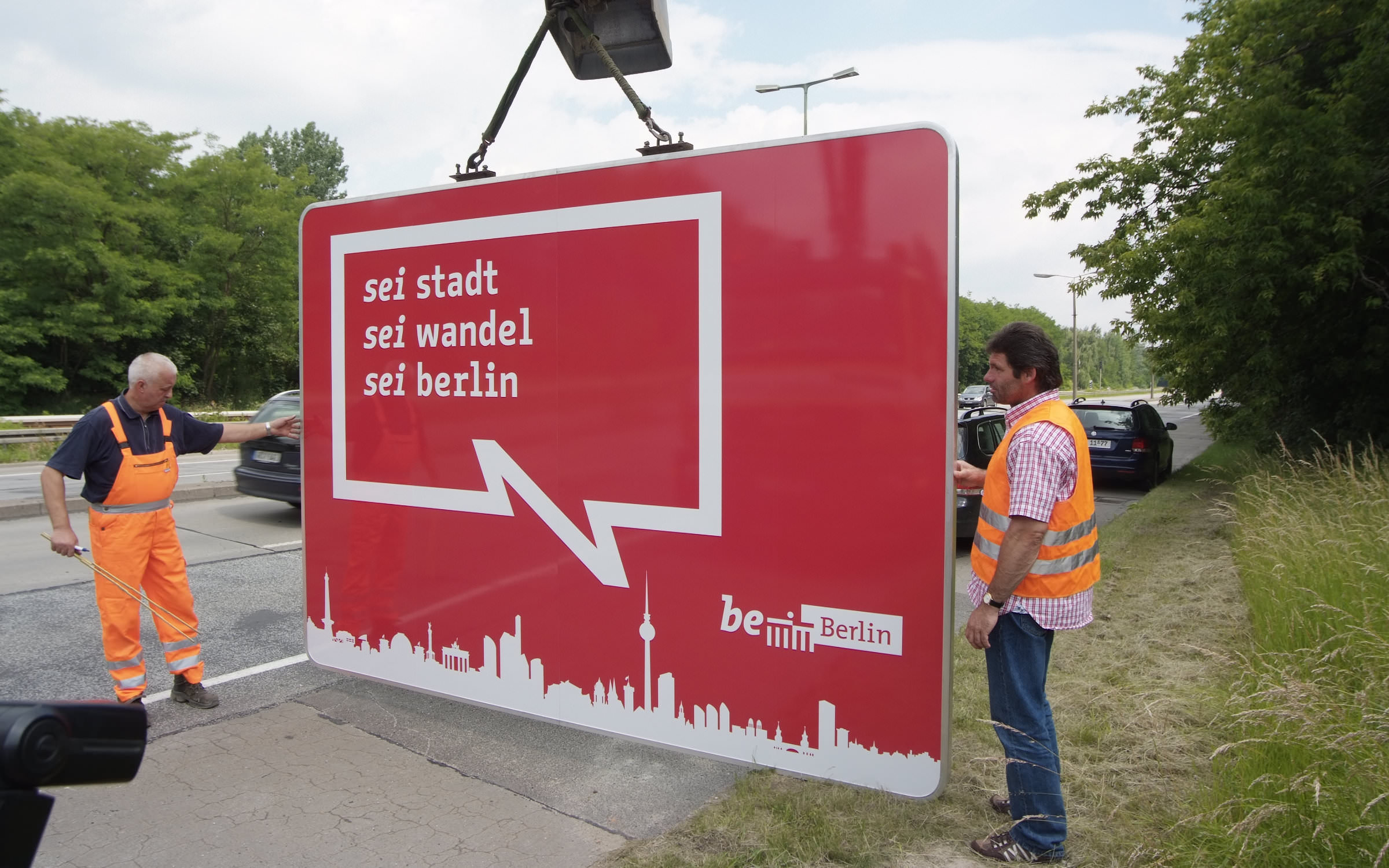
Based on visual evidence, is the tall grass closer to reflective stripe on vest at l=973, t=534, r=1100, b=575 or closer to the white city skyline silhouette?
reflective stripe on vest at l=973, t=534, r=1100, b=575

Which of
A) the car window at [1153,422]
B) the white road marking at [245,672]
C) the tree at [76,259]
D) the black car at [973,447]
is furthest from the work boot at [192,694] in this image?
the tree at [76,259]

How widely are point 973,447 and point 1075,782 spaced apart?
6431 millimetres

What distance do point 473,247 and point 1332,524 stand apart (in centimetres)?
585

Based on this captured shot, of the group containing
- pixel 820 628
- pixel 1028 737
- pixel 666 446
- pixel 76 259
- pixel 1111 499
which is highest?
pixel 76 259

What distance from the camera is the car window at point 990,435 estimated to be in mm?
9820

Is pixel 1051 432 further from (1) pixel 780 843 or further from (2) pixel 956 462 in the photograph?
(1) pixel 780 843

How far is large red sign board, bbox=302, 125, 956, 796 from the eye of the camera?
10.1ft

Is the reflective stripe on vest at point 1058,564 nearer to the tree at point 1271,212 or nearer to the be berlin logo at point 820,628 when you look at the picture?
the be berlin logo at point 820,628

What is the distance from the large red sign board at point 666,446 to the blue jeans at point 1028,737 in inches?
9.5

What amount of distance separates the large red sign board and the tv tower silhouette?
10 mm

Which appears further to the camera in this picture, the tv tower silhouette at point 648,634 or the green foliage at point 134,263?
the green foliage at point 134,263

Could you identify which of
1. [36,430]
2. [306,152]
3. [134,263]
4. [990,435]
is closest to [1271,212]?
[990,435]

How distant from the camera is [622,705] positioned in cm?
372

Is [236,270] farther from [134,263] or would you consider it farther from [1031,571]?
[1031,571]
